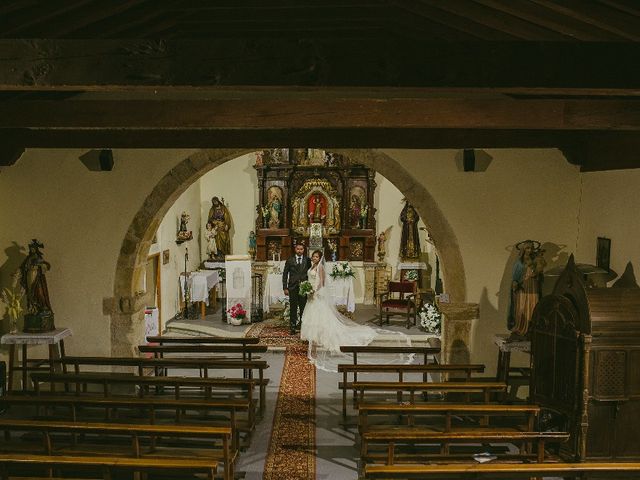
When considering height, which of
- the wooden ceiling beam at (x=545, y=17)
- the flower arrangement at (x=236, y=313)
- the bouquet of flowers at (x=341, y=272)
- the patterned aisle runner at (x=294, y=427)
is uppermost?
the wooden ceiling beam at (x=545, y=17)

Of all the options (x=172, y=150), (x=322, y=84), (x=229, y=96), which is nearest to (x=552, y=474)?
(x=322, y=84)

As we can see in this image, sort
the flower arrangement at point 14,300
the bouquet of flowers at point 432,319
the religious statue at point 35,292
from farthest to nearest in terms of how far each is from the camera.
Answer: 1. the bouquet of flowers at point 432,319
2. the flower arrangement at point 14,300
3. the religious statue at point 35,292

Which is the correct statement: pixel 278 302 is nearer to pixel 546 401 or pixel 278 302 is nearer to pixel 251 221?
pixel 251 221

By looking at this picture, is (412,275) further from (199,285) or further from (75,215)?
(75,215)

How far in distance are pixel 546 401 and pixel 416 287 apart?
21.4 ft

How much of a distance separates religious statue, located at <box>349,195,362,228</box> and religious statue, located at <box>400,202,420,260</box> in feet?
3.45

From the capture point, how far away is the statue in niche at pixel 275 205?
45.8 feet

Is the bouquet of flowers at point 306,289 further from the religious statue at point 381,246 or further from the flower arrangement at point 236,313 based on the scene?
the religious statue at point 381,246

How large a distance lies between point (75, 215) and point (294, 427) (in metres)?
3.68

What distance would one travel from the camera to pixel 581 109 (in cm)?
478

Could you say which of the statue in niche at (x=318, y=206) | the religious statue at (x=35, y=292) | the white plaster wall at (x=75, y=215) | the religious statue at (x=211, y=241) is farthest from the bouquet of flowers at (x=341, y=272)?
the religious statue at (x=35, y=292)

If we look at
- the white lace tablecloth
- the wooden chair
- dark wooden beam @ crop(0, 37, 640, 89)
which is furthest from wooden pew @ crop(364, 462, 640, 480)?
the white lace tablecloth

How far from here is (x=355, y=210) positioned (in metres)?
13.9

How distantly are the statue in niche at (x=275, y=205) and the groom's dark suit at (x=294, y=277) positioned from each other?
3344mm
